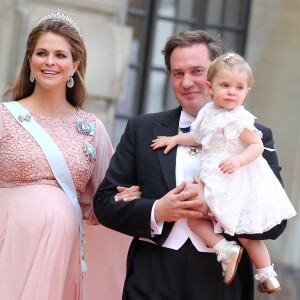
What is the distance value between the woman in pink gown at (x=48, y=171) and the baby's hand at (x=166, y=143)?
0.24m

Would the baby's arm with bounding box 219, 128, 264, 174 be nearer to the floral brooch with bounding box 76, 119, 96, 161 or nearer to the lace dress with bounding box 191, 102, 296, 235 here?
the lace dress with bounding box 191, 102, 296, 235

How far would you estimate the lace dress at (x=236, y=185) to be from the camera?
4094 millimetres

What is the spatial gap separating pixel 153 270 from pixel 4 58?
481 centimetres

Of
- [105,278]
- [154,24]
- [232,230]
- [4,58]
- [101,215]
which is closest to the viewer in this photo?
[232,230]

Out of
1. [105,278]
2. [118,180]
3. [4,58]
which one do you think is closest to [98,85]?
[4,58]

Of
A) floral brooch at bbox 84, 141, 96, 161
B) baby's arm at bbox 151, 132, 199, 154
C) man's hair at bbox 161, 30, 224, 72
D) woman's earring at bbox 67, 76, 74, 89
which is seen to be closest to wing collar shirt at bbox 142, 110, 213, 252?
baby's arm at bbox 151, 132, 199, 154

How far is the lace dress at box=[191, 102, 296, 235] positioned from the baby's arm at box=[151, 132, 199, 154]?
0.13m

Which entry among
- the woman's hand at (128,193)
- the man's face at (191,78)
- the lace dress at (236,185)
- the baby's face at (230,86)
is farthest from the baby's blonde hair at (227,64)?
the woman's hand at (128,193)

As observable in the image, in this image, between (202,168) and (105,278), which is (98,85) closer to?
(105,278)

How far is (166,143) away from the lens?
14.3 ft

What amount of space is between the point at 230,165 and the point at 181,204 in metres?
0.26

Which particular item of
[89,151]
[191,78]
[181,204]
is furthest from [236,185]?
[89,151]

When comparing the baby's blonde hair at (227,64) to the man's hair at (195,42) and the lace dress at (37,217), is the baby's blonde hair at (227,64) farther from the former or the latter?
the lace dress at (37,217)

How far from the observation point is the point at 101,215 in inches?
171
